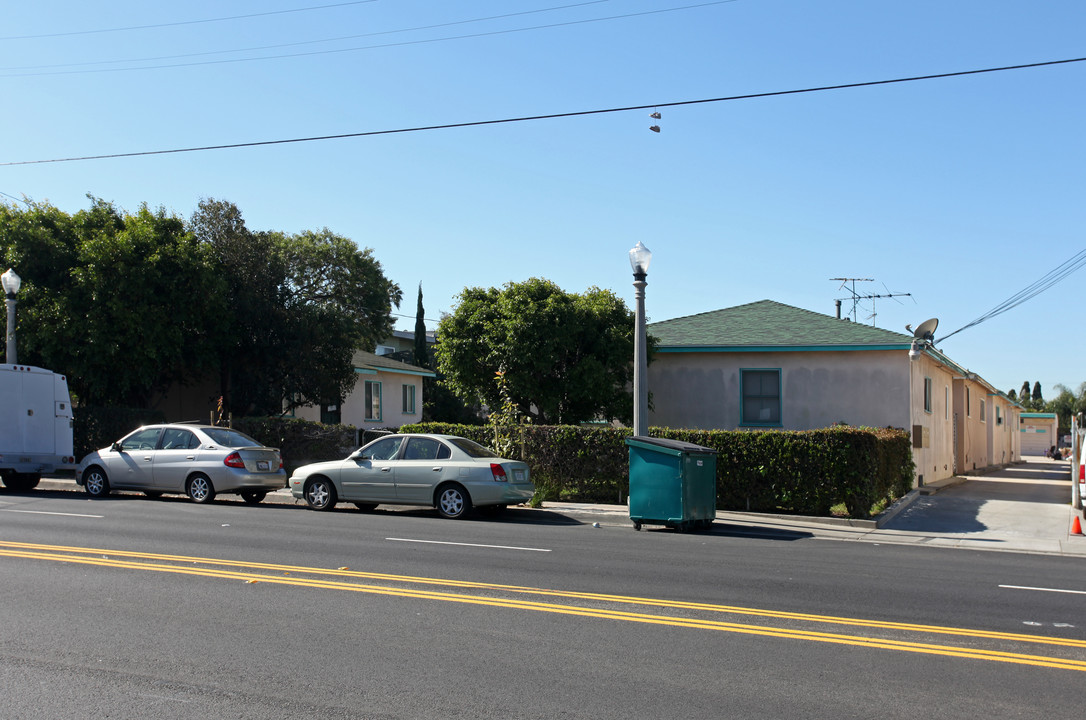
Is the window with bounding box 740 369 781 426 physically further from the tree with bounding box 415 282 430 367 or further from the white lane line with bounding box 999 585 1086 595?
the tree with bounding box 415 282 430 367

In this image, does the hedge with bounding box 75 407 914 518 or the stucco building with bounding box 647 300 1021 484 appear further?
the stucco building with bounding box 647 300 1021 484

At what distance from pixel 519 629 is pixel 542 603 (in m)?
1.04

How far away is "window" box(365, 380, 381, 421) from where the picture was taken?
35.3 metres

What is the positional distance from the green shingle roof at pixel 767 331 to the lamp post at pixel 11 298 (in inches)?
593

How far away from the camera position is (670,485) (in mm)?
14820

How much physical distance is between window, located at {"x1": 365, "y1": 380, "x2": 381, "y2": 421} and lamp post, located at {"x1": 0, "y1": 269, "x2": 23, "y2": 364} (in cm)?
1504

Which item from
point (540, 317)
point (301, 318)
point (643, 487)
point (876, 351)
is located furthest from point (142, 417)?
point (876, 351)

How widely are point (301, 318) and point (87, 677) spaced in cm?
2240

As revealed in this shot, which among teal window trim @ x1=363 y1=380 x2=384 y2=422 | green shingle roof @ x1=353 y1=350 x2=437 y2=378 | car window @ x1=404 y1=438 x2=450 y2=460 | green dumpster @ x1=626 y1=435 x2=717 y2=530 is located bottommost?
green dumpster @ x1=626 y1=435 x2=717 y2=530

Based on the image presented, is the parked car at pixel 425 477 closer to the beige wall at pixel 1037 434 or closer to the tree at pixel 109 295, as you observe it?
the tree at pixel 109 295

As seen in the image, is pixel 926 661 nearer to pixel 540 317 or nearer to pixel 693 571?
pixel 693 571

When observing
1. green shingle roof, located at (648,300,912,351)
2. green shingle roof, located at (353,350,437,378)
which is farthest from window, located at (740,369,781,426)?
green shingle roof, located at (353,350,437,378)

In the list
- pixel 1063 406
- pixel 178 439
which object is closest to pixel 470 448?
pixel 178 439

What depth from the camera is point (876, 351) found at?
21.8m
